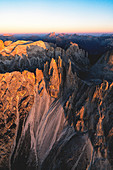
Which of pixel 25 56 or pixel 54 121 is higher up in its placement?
pixel 25 56

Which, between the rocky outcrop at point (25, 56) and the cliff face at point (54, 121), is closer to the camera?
the cliff face at point (54, 121)

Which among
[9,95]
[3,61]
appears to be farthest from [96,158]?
[3,61]

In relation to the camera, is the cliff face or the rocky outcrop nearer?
the cliff face

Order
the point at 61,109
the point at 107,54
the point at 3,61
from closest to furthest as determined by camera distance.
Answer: the point at 61,109
the point at 3,61
the point at 107,54

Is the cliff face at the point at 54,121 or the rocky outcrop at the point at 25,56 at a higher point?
the rocky outcrop at the point at 25,56

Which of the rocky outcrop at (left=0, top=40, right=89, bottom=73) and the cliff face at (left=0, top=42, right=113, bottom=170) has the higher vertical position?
the rocky outcrop at (left=0, top=40, right=89, bottom=73)

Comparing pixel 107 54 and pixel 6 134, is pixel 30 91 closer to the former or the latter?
pixel 6 134

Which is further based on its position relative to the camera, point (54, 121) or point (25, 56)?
point (25, 56)

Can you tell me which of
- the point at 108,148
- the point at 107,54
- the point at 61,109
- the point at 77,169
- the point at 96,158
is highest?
the point at 107,54
